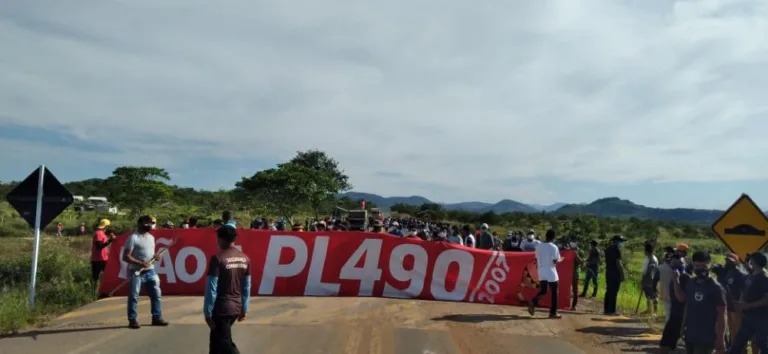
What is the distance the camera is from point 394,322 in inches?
438

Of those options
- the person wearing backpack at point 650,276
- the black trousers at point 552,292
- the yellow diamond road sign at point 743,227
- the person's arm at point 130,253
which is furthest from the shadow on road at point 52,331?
the yellow diamond road sign at point 743,227

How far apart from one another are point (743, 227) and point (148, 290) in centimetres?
998

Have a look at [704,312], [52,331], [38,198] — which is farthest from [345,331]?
[38,198]

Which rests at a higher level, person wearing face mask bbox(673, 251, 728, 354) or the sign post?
the sign post

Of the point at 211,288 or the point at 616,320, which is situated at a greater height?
the point at 211,288

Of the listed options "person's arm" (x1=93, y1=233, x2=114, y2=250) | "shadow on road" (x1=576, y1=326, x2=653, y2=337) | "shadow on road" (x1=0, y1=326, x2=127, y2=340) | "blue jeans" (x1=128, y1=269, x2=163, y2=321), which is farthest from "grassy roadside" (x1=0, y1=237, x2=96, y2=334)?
"shadow on road" (x1=576, y1=326, x2=653, y2=337)

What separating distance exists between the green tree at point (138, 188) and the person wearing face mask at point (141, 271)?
3031 cm

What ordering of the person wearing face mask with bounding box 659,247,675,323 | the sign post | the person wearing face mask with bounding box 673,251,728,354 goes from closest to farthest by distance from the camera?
the person wearing face mask with bounding box 673,251,728,354 → the person wearing face mask with bounding box 659,247,675,323 → the sign post

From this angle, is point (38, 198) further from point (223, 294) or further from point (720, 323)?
point (720, 323)

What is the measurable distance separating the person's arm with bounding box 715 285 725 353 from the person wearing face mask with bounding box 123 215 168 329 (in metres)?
8.18

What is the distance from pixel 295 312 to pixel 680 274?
22.4 ft

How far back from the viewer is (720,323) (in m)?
7.55

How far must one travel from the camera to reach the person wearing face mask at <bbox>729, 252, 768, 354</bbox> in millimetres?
7691

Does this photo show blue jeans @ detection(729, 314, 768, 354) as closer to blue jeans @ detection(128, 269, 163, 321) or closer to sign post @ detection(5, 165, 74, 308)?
blue jeans @ detection(128, 269, 163, 321)
